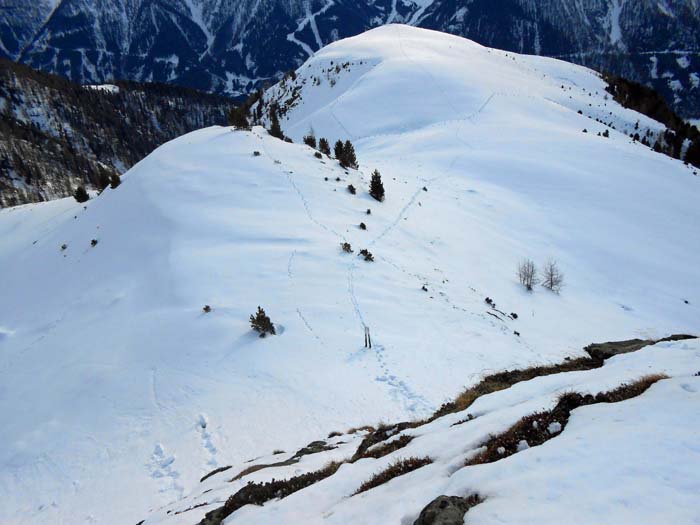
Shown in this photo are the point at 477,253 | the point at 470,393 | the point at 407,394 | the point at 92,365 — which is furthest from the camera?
the point at 477,253

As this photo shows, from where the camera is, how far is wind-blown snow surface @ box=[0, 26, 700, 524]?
9.21m

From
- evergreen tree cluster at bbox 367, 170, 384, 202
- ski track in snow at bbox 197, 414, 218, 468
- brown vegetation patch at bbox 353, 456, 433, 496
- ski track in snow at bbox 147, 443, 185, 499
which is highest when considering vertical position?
evergreen tree cluster at bbox 367, 170, 384, 202

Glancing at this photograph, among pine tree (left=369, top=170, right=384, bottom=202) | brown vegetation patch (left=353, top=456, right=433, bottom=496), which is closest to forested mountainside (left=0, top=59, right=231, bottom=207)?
pine tree (left=369, top=170, right=384, bottom=202)

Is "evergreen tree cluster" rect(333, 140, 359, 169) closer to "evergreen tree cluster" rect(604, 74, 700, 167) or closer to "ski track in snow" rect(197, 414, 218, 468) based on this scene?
"ski track in snow" rect(197, 414, 218, 468)

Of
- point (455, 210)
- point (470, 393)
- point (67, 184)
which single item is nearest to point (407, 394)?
point (470, 393)

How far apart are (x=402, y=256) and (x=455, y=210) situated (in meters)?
6.61

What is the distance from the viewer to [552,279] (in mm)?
16688

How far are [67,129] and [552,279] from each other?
184 meters

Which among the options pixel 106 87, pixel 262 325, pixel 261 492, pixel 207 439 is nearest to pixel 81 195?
pixel 262 325

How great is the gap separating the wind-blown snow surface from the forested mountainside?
112 m

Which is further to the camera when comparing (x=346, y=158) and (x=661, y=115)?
(x=661, y=115)

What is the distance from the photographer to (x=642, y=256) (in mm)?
19281

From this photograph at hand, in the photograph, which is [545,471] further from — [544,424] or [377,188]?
[377,188]

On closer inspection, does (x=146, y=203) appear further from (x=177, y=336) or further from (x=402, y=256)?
(x=402, y=256)
